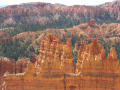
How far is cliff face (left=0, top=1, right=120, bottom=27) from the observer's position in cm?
8462

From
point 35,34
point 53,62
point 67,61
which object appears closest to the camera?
point 53,62

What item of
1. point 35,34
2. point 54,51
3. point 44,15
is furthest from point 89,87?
point 44,15

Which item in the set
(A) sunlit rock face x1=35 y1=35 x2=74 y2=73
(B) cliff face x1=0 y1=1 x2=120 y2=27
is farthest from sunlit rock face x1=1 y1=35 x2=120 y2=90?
(B) cliff face x1=0 y1=1 x2=120 y2=27

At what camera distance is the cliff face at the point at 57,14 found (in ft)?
278

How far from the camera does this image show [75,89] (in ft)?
38.1

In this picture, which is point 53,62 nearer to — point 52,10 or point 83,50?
point 83,50

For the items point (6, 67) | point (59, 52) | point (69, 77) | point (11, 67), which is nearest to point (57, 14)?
point (11, 67)

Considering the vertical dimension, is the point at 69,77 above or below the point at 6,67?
below

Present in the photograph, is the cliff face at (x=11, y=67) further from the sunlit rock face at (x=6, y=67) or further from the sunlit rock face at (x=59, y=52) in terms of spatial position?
the sunlit rock face at (x=59, y=52)

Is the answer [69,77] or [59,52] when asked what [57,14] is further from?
[69,77]

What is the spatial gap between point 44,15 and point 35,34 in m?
40.8

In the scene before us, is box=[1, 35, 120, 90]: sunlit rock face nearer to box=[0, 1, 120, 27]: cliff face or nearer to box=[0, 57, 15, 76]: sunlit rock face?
box=[0, 57, 15, 76]: sunlit rock face

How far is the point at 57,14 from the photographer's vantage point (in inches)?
3602

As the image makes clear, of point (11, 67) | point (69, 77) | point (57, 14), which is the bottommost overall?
point (69, 77)
